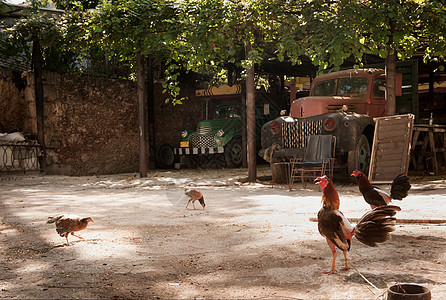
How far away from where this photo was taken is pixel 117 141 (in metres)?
14.6

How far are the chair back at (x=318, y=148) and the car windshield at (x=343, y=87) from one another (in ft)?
6.93

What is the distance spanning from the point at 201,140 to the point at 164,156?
5.59ft

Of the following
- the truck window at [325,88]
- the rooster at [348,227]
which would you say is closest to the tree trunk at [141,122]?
the truck window at [325,88]

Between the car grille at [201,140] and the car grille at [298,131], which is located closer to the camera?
the car grille at [298,131]

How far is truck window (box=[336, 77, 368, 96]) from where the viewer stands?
35.7ft

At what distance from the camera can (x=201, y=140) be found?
1501 cm

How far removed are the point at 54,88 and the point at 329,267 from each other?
11.6 meters

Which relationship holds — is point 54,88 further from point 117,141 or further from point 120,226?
point 120,226

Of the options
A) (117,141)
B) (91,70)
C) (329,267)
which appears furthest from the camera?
(91,70)

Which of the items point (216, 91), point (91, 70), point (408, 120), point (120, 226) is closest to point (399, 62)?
point (408, 120)

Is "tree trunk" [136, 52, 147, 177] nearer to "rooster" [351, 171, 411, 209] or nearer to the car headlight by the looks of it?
the car headlight

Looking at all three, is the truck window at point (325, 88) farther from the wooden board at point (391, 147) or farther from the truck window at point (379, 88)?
the wooden board at point (391, 147)

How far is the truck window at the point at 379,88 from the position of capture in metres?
10.9

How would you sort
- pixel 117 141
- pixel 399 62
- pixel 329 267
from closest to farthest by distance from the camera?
pixel 329 267 → pixel 399 62 → pixel 117 141
